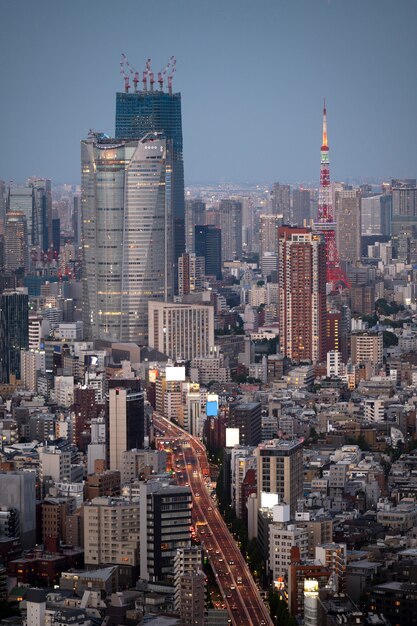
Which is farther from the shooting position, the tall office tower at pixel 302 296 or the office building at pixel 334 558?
the tall office tower at pixel 302 296

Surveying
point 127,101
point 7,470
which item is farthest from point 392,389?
point 127,101

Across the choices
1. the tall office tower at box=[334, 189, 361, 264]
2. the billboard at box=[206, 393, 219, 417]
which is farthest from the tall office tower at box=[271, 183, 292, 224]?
the billboard at box=[206, 393, 219, 417]

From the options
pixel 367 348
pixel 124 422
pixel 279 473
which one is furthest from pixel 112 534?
pixel 367 348

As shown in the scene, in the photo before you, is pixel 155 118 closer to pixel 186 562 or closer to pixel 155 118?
pixel 155 118

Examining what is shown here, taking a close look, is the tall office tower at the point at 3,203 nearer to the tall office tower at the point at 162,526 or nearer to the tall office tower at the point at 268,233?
the tall office tower at the point at 268,233

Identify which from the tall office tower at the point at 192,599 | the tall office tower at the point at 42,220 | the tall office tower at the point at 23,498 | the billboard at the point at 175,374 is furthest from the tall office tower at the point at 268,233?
the tall office tower at the point at 192,599

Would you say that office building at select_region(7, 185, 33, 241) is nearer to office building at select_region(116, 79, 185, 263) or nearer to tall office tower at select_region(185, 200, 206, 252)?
office building at select_region(116, 79, 185, 263)
